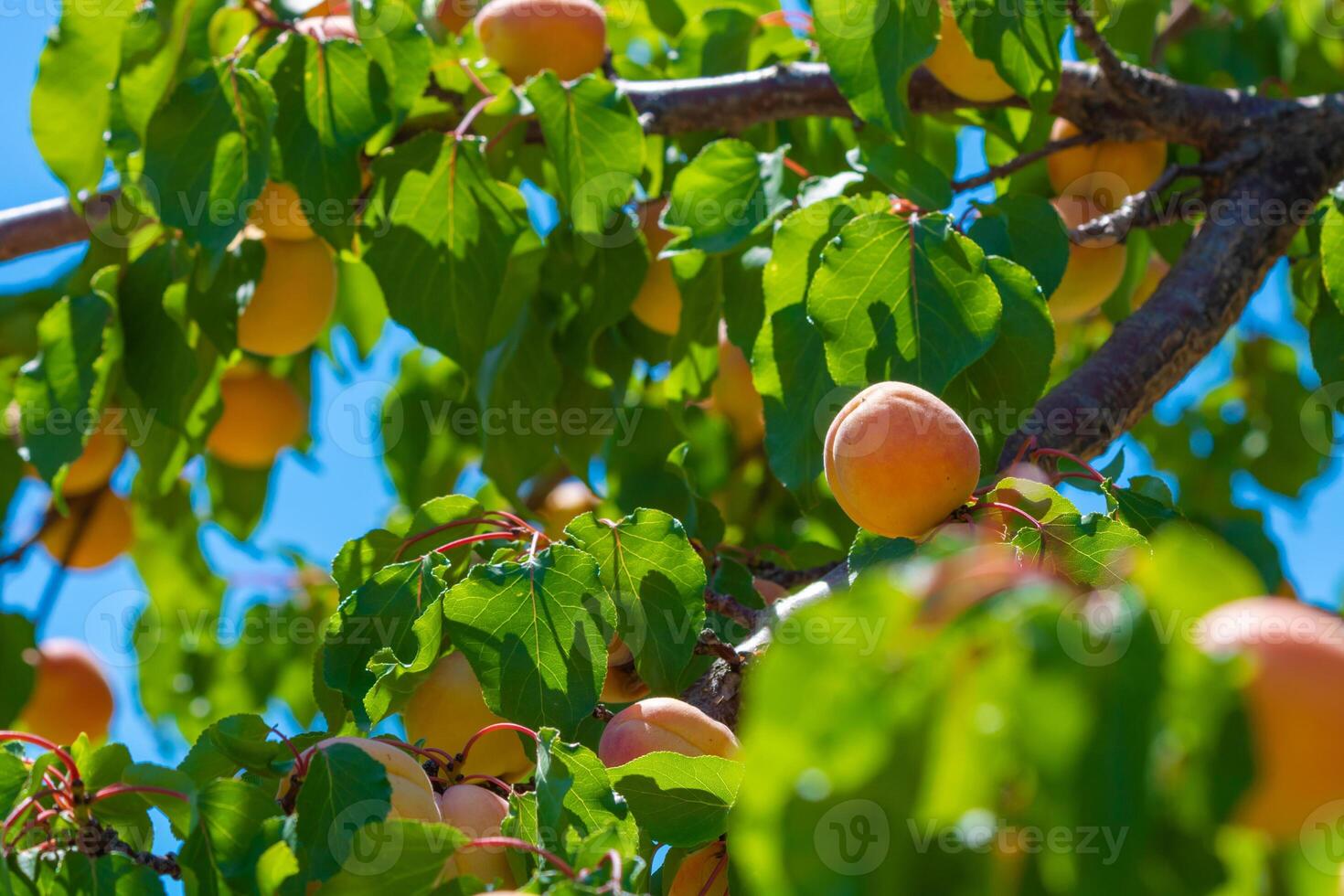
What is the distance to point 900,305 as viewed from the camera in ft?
3.60

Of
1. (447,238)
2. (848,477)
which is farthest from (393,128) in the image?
(848,477)

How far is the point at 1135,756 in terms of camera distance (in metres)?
0.40

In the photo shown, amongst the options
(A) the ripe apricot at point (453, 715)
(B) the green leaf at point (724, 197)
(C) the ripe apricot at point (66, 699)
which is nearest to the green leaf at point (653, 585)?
(A) the ripe apricot at point (453, 715)

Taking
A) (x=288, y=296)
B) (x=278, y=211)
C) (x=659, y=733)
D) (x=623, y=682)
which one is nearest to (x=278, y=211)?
(x=278, y=211)

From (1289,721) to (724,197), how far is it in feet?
3.17

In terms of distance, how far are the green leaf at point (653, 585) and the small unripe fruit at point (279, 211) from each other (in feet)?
2.33

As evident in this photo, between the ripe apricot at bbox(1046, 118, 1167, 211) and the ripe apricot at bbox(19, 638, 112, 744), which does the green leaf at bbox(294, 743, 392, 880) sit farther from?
the ripe apricot at bbox(19, 638, 112, 744)

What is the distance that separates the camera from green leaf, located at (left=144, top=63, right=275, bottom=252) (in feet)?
4.31

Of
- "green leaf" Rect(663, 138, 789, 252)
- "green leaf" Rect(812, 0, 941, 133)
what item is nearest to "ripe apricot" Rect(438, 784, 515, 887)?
"green leaf" Rect(663, 138, 789, 252)

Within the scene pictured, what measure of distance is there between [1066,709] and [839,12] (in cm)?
100

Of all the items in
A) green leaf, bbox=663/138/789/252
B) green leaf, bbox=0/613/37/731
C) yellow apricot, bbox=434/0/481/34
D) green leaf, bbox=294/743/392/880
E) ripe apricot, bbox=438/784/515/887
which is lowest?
green leaf, bbox=0/613/37/731

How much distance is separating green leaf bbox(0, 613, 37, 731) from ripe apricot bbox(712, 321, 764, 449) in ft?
3.25

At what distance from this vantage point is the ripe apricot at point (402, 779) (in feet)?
2.57

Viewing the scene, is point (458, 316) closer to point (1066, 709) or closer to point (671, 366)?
point (671, 366)
